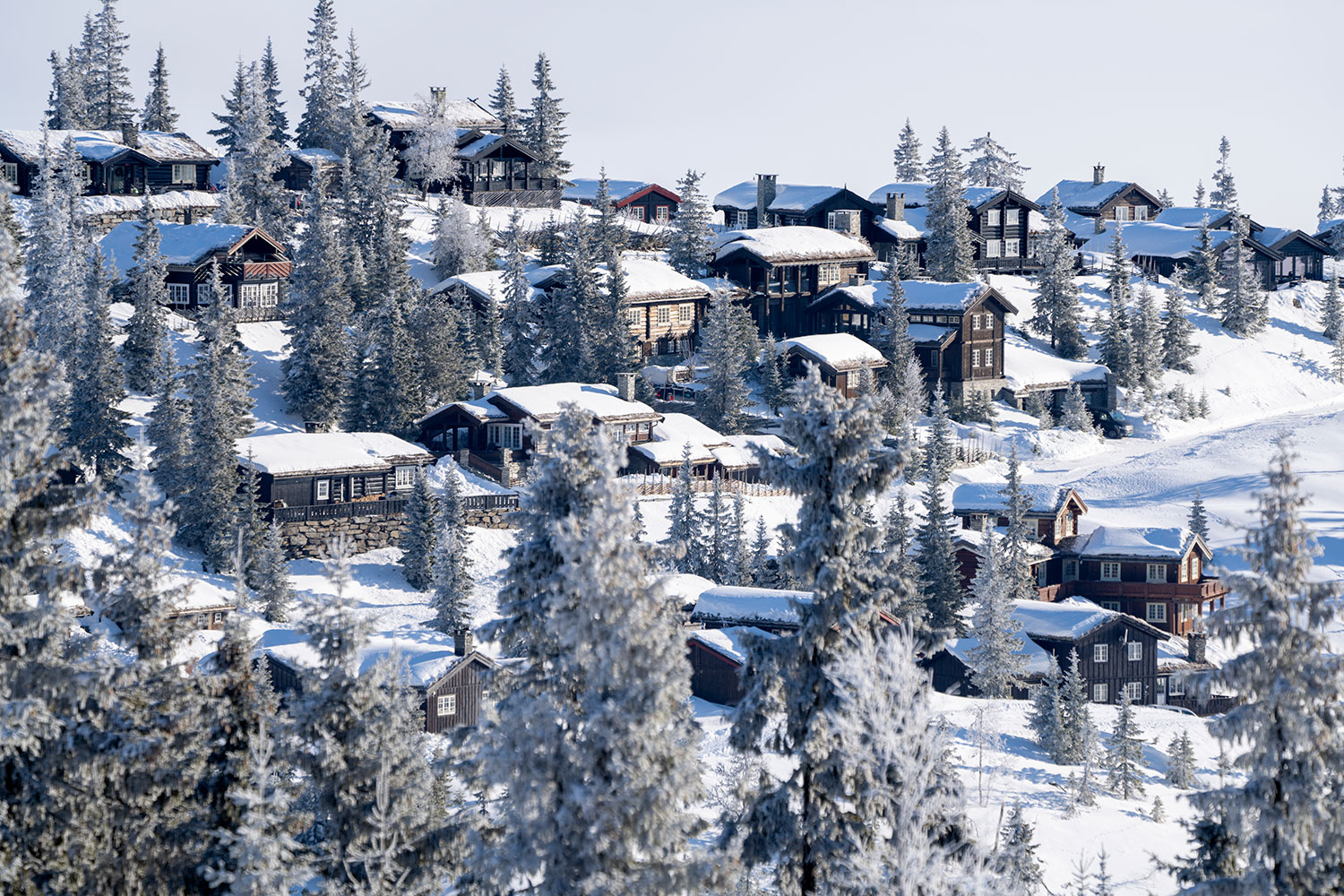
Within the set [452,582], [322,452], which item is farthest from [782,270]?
[452,582]

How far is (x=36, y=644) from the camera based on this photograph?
24.6 meters

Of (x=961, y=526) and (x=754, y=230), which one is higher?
(x=754, y=230)

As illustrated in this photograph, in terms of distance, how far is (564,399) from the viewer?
72.9 meters

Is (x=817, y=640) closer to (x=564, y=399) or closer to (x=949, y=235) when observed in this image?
(x=564, y=399)

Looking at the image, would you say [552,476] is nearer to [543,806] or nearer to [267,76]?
[543,806]

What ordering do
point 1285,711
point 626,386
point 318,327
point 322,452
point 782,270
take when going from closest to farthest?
point 1285,711 < point 322,452 < point 318,327 < point 626,386 < point 782,270

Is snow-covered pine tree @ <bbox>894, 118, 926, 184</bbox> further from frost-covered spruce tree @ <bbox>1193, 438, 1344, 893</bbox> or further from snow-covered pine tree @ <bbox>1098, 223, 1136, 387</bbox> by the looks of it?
frost-covered spruce tree @ <bbox>1193, 438, 1344, 893</bbox>

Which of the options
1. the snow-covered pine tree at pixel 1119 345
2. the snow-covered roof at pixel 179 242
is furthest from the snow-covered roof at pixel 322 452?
the snow-covered pine tree at pixel 1119 345

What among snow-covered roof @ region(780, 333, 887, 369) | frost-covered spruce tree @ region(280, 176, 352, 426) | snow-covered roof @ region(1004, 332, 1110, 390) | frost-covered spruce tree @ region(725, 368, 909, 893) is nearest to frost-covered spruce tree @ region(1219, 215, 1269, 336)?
snow-covered roof @ region(1004, 332, 1110, 390)

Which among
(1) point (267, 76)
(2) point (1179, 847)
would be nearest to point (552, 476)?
(2) point (1179, 847)

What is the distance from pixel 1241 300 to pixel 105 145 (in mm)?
71988

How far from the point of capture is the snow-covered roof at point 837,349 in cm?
8775

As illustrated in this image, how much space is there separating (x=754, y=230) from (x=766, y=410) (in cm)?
1977

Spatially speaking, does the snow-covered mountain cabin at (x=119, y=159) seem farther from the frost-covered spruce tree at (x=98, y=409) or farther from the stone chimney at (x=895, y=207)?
the stone chimney at (x=895, y=207)
